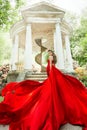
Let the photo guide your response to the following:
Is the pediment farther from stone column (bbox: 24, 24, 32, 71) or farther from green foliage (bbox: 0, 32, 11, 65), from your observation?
green foliage (bbox: 0, 32, 11, 65)

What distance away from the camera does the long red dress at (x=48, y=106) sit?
156 inches

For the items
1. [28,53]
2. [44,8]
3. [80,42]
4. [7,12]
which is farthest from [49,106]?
[80,42]

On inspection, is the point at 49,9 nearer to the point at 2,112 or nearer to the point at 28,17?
the point at 28,17

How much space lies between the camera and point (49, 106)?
4113 millimetres

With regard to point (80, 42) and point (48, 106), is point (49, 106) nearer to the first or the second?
point (48, 106)

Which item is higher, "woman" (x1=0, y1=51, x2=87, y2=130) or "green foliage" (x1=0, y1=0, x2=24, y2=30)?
"green foliage" (x1=0, y1=0, x2=24, y2=30)

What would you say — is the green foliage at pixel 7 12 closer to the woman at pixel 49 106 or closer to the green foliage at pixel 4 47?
the woman at pixel 49 106

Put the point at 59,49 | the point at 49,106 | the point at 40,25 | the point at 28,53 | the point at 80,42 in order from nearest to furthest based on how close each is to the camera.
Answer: the point at 49,106, the point at 28,53, the point at 59,49, the point at 40,25, the point at 80,42

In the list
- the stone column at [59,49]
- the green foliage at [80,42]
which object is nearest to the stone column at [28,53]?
the stone column at [59,49]

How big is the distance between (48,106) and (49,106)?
0.02m

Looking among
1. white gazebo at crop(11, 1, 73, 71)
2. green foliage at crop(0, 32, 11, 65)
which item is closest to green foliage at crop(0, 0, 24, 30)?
white gazebo at crop(11, 1, 73, 71)

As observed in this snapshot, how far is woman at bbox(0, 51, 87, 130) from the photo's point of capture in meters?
3.96

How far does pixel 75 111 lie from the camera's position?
4234 mm

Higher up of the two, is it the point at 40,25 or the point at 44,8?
the point at 44,8
